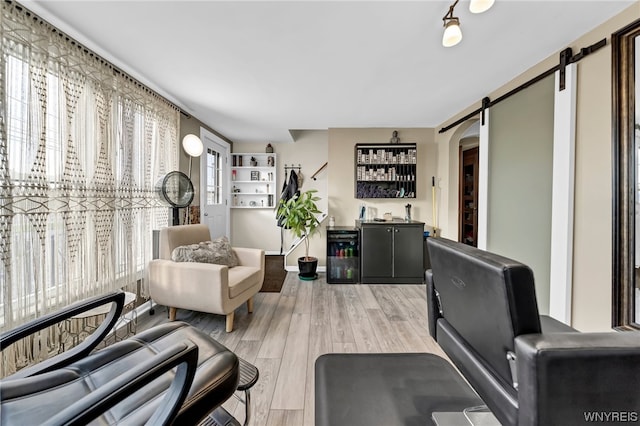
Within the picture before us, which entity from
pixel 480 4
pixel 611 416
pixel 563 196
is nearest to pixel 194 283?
pixel 611 416

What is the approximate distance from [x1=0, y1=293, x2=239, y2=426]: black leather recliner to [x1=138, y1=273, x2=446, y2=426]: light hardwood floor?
2.12ft

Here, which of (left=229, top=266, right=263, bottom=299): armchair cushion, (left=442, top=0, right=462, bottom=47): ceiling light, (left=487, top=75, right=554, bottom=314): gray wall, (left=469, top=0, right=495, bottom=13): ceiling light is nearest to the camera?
(left=469, top=0, right=495, bottom=13): ceiling light

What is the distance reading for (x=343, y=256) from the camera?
3.76 metres

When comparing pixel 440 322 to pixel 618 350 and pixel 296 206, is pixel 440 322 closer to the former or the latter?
pixel 618 350

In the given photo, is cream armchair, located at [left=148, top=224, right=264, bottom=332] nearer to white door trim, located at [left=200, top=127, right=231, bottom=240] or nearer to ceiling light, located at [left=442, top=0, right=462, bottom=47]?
white door trim, located at [left=200, top=127, right=231, bottom=240]

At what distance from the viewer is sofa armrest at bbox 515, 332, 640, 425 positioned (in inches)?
25.3

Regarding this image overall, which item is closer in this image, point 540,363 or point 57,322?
point 540,363

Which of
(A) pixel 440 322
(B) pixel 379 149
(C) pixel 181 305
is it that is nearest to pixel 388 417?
(A) pixel 440 322

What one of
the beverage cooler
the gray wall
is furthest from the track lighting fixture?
the beverage cooler

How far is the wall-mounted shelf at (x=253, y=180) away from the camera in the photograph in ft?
16.7

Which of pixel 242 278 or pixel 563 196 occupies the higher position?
pixel 563 196

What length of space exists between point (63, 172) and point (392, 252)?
342 centimetres

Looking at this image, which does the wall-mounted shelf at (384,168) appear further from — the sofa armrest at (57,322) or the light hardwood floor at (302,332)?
the sofa armrest at (57,322)

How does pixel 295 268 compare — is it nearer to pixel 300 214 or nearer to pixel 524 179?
pixel 300 214
